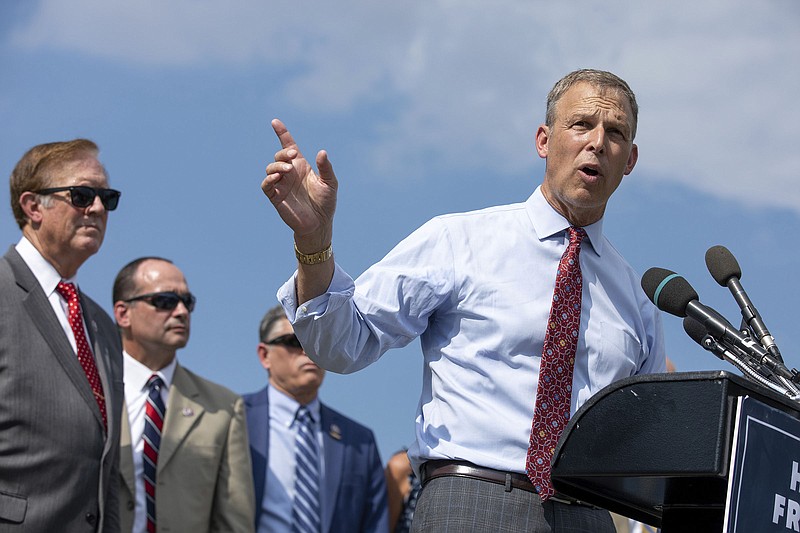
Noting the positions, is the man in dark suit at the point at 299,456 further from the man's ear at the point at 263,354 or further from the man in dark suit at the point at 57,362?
the man in dark suit at the point at 57,362

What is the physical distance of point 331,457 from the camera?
6.55 metres

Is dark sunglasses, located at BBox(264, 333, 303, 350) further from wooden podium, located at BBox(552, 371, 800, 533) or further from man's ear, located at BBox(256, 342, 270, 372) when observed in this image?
wooden podium, located at BBox(552, 371, 800, 533)

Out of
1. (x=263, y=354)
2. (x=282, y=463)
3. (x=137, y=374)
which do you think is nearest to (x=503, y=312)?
(x=137, y=374)

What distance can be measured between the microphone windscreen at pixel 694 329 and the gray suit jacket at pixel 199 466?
333 cm

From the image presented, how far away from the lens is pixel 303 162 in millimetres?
2986

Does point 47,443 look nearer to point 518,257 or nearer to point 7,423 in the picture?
point 7,423

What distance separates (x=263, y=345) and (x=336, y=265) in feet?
13.9

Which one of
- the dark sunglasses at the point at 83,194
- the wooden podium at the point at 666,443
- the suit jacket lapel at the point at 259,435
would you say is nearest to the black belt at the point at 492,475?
the wooden podium at the point at 666,443

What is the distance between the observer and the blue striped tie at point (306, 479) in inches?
245

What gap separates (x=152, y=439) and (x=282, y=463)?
0.93 m

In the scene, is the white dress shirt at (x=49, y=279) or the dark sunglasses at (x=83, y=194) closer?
the white dress shirt at (x=49, y=279)

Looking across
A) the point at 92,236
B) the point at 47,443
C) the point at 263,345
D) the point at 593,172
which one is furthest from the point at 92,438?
the point at 263,345

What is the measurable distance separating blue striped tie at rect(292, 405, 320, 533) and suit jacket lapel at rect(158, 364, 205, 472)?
0.72m

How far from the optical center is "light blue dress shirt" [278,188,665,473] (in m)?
3.05
